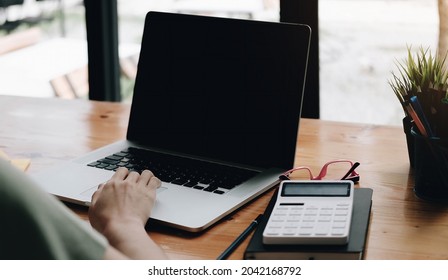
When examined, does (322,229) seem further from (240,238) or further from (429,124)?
(429,124)

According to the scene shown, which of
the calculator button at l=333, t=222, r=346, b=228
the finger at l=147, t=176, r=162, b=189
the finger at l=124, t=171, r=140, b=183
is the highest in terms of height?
the calculator button at l=333, t=222, r=346, b=228

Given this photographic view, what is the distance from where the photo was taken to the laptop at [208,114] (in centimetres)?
128

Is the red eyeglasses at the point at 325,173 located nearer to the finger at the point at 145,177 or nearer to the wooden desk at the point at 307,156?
the wooden desk at the point at 307,156

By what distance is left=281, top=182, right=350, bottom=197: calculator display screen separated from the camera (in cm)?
115

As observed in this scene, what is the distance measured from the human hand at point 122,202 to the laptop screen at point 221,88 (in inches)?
8.4

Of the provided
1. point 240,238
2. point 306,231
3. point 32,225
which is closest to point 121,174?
point 240,238

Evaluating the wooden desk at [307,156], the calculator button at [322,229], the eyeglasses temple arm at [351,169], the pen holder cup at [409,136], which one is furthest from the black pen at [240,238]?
the pen holder cup at [409,136]

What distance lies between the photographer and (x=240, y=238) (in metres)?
1.09

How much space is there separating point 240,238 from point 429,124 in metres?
0.37

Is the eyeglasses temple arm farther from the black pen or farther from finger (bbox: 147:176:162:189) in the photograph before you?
finger (bbox: 147:176:162:189)

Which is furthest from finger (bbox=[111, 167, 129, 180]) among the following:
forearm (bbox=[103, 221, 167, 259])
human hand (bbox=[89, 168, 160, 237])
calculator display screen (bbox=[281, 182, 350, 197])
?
calculator display screen (bbox=[281, 182, 350, 197])

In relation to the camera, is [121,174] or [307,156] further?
[307,156]

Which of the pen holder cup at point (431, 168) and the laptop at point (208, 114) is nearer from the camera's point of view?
the pen holder cup at point (431, 168)

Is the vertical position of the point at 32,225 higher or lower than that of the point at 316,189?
higher
